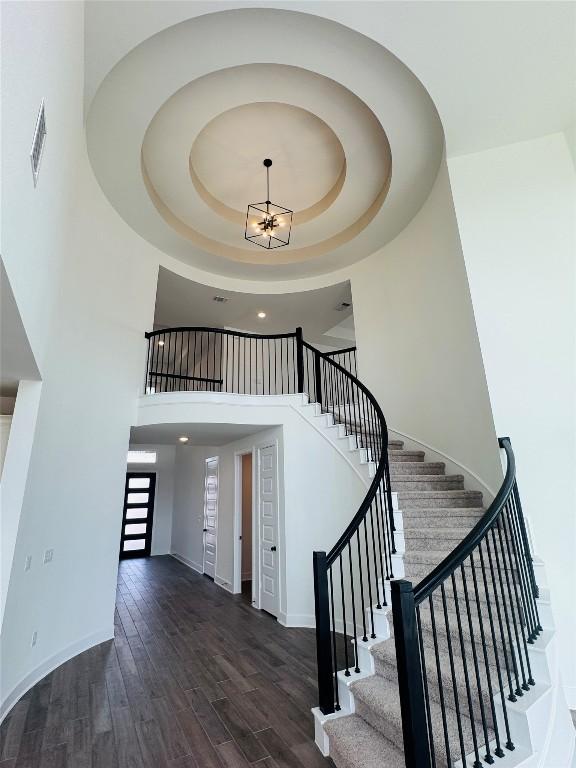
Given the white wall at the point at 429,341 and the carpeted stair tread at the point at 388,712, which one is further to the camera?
the white wall at the point at 429,341

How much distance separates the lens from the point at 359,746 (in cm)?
235

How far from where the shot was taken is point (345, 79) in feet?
14.7

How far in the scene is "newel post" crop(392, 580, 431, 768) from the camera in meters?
1.81

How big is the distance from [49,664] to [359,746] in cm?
329

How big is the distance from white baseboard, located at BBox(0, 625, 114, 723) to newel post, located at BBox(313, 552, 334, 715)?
8.52ft

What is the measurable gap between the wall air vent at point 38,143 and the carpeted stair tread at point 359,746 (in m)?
3.73

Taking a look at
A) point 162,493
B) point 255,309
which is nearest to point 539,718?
point 255,309

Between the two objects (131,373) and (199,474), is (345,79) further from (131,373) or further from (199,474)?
(199,474)

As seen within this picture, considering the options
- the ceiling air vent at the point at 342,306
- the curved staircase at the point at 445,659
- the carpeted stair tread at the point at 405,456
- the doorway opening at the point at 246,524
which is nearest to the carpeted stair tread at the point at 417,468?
the carpeted stair tread at the point at 405,456

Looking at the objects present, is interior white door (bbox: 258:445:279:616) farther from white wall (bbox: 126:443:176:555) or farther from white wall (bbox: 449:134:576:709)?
white wall (bbox: 126:443:176:555)

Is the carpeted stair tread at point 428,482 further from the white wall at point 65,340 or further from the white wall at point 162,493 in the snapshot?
the white wall at point 162,493

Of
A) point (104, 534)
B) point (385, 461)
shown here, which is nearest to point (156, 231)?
point (104, 534)

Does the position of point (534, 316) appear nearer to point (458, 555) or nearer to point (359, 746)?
point (458, 555)

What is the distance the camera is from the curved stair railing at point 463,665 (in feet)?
6.11
